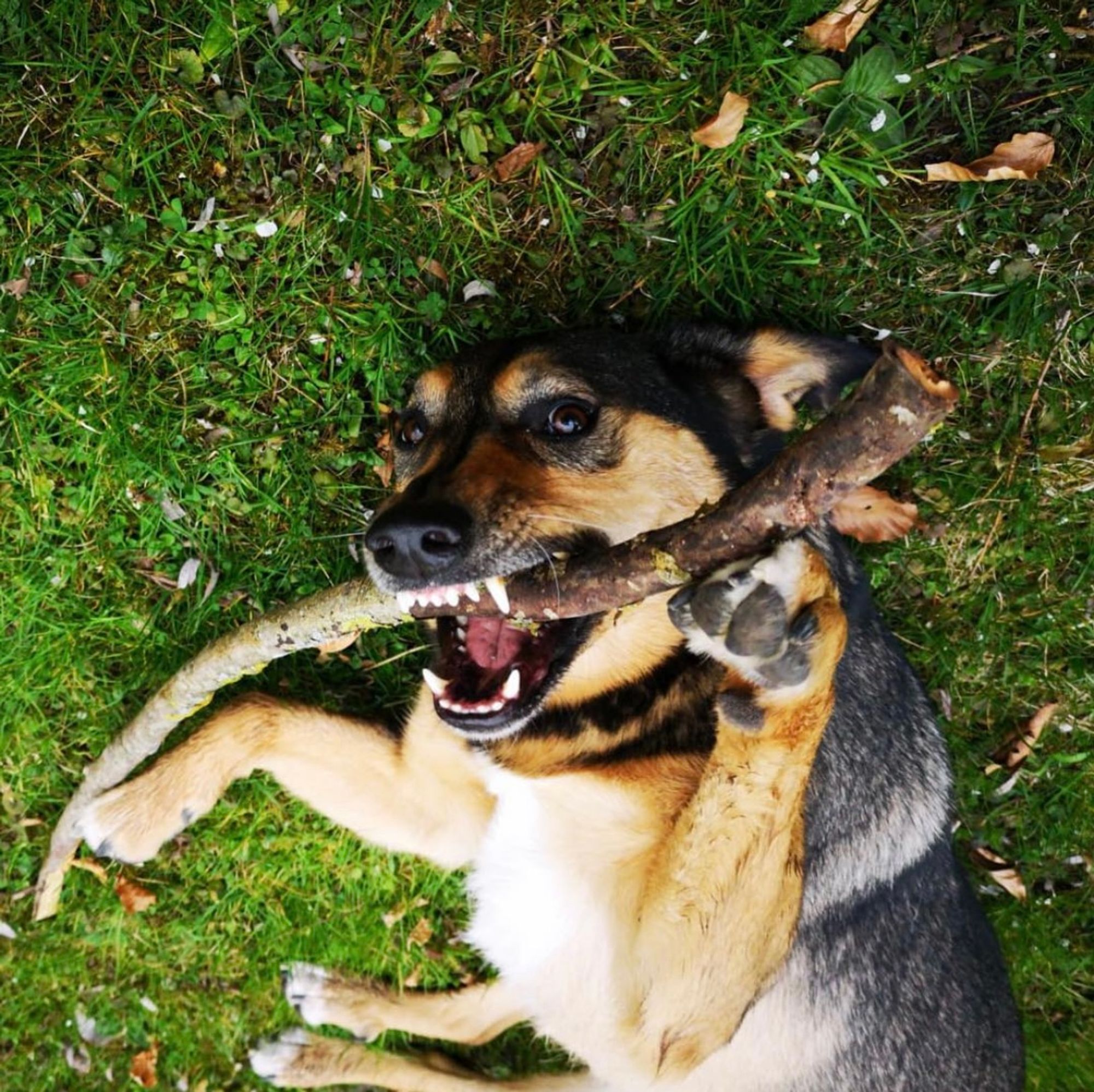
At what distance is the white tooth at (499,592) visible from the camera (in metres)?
2.94

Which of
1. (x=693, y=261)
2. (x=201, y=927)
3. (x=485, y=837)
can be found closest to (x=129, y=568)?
(x=201, y=927)

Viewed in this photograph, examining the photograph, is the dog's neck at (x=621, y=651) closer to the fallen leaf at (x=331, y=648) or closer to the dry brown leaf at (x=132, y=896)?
the fallen leaf at (x=331, y=648)

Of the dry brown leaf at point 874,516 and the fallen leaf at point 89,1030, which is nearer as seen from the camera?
the dry brown leaf at point 874,516

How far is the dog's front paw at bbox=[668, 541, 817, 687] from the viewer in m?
2.46

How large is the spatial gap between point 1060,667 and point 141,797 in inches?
172

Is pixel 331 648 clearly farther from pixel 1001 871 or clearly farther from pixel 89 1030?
pixel 1001 871

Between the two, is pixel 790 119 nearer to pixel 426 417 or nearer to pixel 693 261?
pixel 693 261

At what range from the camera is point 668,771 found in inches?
132

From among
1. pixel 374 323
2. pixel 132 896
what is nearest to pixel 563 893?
pixel 132 896

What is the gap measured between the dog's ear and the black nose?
1.46m

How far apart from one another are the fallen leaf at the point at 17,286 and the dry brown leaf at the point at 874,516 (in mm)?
3821

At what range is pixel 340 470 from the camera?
175 inches

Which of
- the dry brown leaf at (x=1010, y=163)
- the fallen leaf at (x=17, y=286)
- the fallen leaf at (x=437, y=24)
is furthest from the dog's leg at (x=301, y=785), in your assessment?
the dry brown leaf at (x=1010, y=163)

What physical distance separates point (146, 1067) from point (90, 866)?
1.10 meters
